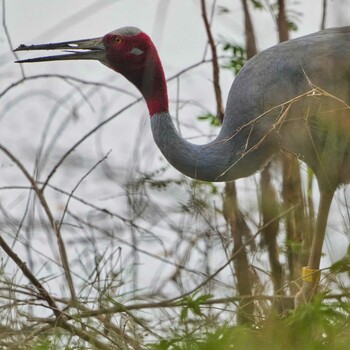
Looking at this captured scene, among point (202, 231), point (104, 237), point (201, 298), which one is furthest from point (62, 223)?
point (201, 298)

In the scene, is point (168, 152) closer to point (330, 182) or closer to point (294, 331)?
point (330, 182)

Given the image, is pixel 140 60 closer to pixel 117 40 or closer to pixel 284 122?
pixel 117 40

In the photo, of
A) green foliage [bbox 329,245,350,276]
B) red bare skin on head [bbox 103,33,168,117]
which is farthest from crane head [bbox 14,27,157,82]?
green foliage [bbox 329,245,350,276]

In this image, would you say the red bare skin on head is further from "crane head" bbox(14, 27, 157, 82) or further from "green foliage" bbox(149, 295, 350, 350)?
"green foliage" bbox(149, 295, 350, 350)

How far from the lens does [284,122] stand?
18.3 feet

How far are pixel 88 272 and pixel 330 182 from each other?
1.18m

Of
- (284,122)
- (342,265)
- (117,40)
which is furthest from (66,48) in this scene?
(342,265)

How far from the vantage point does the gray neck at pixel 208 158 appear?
592cm

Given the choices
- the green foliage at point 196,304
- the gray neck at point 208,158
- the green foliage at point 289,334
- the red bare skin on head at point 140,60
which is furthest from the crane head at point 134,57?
the green foliage at point 289,334

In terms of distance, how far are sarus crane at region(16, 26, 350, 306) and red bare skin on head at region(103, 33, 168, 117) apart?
2.5 inches

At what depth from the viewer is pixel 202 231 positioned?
5.96 meters

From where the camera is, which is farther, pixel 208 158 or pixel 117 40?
pixel 117 40

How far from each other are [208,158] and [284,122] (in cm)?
51

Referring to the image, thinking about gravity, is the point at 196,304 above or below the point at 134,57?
below
